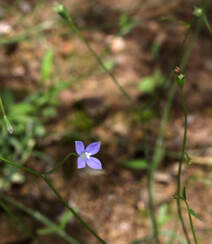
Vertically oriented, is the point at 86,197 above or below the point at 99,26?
below

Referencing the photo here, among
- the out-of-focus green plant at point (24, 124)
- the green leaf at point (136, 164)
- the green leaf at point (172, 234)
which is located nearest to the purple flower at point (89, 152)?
the green leaf at point (172, 234)

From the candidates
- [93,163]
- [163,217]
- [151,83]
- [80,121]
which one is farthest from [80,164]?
[151,83]

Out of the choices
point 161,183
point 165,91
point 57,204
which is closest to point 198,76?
point 165,91

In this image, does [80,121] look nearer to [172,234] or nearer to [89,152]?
[172,234]

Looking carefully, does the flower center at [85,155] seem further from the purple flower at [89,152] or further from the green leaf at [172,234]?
the green leaf at [172,234]

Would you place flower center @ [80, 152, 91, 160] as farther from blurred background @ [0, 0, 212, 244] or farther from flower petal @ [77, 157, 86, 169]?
blurred background @ [0, 0, 212, 244]

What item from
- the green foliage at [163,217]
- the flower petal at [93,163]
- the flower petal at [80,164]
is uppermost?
the green foliage at [163,217]

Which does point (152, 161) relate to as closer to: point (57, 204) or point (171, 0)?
point (57, 204)
